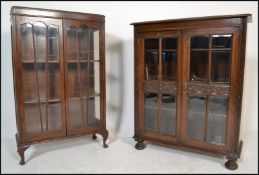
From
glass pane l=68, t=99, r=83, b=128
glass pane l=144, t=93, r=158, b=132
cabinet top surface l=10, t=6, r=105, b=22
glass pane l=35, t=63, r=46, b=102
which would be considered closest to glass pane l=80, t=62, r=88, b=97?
glass pane l=68, t=99, r=83, b=128

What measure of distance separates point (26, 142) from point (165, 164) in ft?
4.88

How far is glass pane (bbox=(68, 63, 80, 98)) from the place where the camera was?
2.66 m

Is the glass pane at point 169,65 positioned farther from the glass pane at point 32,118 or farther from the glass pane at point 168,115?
Result: the glass pane at point 32,118

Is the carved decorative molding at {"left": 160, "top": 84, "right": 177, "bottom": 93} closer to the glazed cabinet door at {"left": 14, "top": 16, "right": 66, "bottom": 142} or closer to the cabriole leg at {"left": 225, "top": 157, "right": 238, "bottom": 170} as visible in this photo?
the cabriole leg at {"left": 225, "top": 157, "right": 238, "bottom": 170}

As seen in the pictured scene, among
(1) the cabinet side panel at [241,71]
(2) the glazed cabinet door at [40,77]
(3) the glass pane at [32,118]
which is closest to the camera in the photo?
(1) the cabinet side panel at [241,71]

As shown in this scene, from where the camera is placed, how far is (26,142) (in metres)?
2.50

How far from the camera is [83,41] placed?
269cm

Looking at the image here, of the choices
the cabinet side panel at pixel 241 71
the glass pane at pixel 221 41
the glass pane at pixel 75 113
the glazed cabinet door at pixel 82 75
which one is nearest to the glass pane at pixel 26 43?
the glazed cabinet door at pixel 82 75

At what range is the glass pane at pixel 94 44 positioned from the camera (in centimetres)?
273

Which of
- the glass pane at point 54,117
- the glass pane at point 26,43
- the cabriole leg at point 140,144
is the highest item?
the glass pane at point 26,43

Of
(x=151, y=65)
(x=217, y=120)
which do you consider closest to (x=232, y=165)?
(x=217, y=120)

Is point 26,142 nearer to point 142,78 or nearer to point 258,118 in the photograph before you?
point 142,78

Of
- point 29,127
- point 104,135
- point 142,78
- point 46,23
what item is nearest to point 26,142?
point 29,127

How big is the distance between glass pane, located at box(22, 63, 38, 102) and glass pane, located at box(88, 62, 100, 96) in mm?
613
